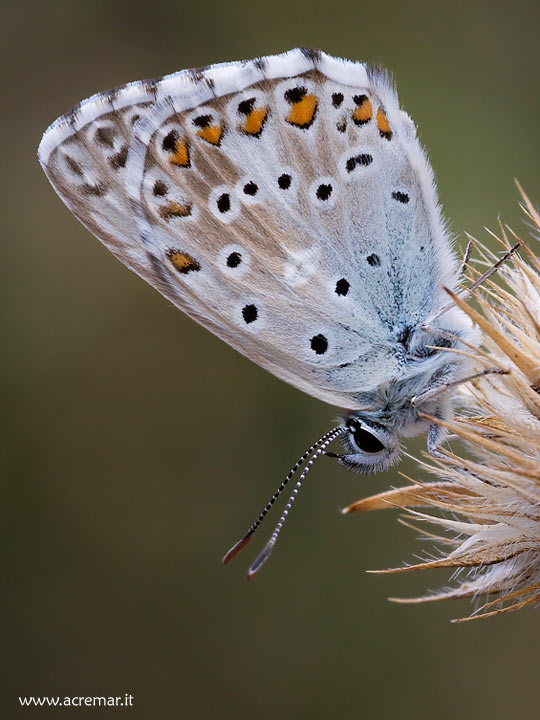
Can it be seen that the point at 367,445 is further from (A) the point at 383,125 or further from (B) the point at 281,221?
(A) the point at 383,125

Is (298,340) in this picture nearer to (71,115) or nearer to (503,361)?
(503,361)

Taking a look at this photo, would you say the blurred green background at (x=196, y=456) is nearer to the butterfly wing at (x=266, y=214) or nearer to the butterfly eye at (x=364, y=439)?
the butterfly eye at (x=364, y=439)

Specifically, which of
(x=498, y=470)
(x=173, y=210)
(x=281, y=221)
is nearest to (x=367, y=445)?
(x=498, y=470)

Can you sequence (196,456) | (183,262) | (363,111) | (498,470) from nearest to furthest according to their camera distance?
(498,470) < (363,111) < (183,262) < (196,456)

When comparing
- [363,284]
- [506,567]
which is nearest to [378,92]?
[363,284]

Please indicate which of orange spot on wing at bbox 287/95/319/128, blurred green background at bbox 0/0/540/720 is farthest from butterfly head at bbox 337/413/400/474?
blurred green background at bbox 0/0/540/720

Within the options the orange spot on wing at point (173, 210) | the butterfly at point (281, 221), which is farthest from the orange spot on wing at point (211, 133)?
the orange spot on wing at point (173, 210)
